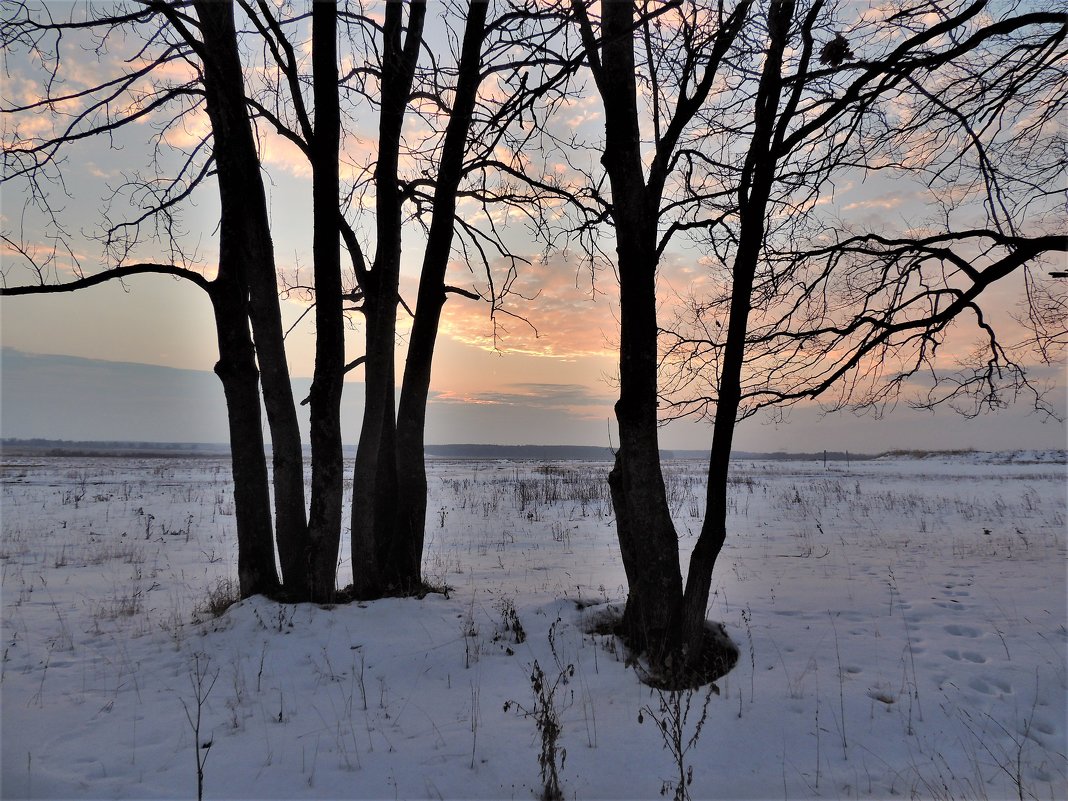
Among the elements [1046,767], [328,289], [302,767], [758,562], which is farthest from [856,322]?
[302,767]

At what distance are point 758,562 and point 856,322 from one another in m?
4.48

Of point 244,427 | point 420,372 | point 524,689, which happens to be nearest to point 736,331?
point 524,689

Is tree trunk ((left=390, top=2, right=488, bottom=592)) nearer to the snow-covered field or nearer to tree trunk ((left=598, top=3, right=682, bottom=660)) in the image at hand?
the snow-covered field

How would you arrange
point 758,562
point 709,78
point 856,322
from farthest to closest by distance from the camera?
point 758,562 < point 856,322 < point 709,78

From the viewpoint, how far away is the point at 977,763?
338cm

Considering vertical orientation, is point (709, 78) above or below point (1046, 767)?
above

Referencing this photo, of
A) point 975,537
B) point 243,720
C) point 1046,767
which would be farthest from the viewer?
point 975,537

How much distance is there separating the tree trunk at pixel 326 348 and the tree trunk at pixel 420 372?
0.76 metres

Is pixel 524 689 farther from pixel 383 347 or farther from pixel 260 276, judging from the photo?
pixel 260 276

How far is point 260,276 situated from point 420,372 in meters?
1.97

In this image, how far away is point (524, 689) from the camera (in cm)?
449

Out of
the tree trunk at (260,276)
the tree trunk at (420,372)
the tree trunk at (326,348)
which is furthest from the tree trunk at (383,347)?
the tree trunk at (260,276)

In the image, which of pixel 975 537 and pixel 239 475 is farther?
pixel 975 537

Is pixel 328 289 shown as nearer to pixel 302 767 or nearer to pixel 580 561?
pixel 302 767
